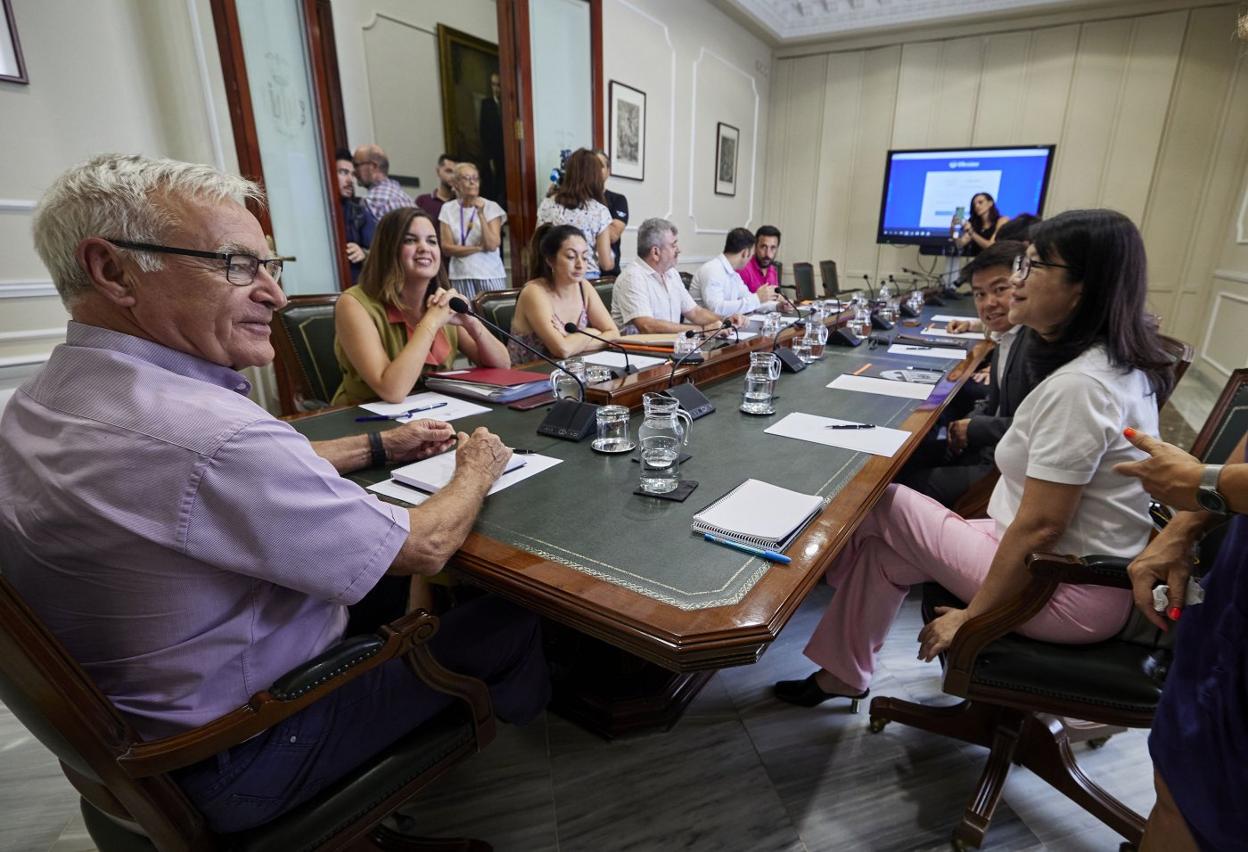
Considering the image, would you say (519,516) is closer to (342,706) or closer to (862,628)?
(342,706)

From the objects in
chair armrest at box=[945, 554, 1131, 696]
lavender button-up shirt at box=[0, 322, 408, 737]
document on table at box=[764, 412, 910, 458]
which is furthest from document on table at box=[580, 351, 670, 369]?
lavender button-up shirt at box=[0, 322, 408, 737]

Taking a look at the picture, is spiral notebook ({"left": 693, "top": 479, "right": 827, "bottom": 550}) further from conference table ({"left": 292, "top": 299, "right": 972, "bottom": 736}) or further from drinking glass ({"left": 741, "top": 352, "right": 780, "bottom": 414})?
drinking glass ({"left": 741, "top": 352, "right": 780, "bottom": 414})

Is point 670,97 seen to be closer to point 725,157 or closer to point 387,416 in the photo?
point 725,157

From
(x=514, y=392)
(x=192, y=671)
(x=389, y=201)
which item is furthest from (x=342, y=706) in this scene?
(x=389, y=201)

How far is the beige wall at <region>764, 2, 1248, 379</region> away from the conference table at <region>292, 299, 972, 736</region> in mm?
4614

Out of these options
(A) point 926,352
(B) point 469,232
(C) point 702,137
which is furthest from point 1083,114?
(B) point 469,232

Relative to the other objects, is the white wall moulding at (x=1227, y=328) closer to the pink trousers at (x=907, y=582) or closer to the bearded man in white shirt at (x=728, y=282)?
the bearded man in white shirt at (x=728, y=282)

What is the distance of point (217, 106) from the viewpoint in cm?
243

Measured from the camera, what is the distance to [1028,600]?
967 mm

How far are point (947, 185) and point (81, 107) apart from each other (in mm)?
6294

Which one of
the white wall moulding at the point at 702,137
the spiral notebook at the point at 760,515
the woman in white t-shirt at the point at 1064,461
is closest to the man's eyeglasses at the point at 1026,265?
the woman in white t-shirt at the point at 1064,461

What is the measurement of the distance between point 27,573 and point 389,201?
3280mm

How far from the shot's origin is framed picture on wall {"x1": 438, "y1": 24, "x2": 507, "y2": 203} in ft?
15.1

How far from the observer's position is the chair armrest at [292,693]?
60 centimetres
